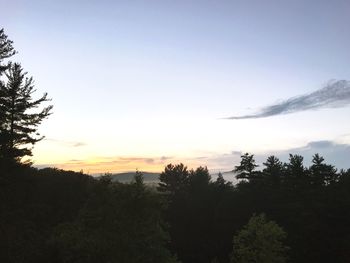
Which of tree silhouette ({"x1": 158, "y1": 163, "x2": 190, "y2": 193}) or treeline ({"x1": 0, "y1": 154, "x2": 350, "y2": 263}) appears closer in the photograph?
treeline ({"x1": 0, "y1": 154, "x2": 350, "y2": 263})

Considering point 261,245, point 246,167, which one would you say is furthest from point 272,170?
point 261,245

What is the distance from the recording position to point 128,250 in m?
29.6

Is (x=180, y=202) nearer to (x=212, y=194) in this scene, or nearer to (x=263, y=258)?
(x=212, y=194)

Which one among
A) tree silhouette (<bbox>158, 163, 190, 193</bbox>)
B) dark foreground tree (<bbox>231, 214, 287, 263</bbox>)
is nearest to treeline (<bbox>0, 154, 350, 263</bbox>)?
dark foreground tree (<bbox>231, 214, 287, 263</bbox>)

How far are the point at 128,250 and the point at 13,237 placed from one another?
11871mm

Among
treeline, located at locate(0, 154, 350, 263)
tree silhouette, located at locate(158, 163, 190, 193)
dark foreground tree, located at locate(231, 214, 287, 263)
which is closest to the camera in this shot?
treeline, located at locate(0, 154, 350, 263)

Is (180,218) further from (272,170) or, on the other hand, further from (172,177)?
(172,177)

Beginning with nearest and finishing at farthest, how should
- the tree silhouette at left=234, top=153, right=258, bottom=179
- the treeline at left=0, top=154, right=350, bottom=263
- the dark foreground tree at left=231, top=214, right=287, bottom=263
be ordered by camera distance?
1. the treeline at left=0, top=154, right=350, bottom=263
2. the dark foreground tree at left=231, top=214, right=287, bottom=263
3. the tree silhouette at left=234, top=153, right=258, bottom=179

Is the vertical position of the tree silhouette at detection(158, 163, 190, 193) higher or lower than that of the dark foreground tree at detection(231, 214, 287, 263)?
higher

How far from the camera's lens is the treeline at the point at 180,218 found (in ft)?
97.7

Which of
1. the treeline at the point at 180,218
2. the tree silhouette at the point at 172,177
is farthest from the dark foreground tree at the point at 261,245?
the tree silhouette at the point at 172,177

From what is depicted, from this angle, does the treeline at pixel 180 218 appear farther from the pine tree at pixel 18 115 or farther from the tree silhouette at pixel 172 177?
the tree silhouette at pixel 172 177

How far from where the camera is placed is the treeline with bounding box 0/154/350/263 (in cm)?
2978

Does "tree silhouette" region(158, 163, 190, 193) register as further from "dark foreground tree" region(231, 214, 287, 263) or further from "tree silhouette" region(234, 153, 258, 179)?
"dark foreground tree" region(231, 214, 287, 263)
